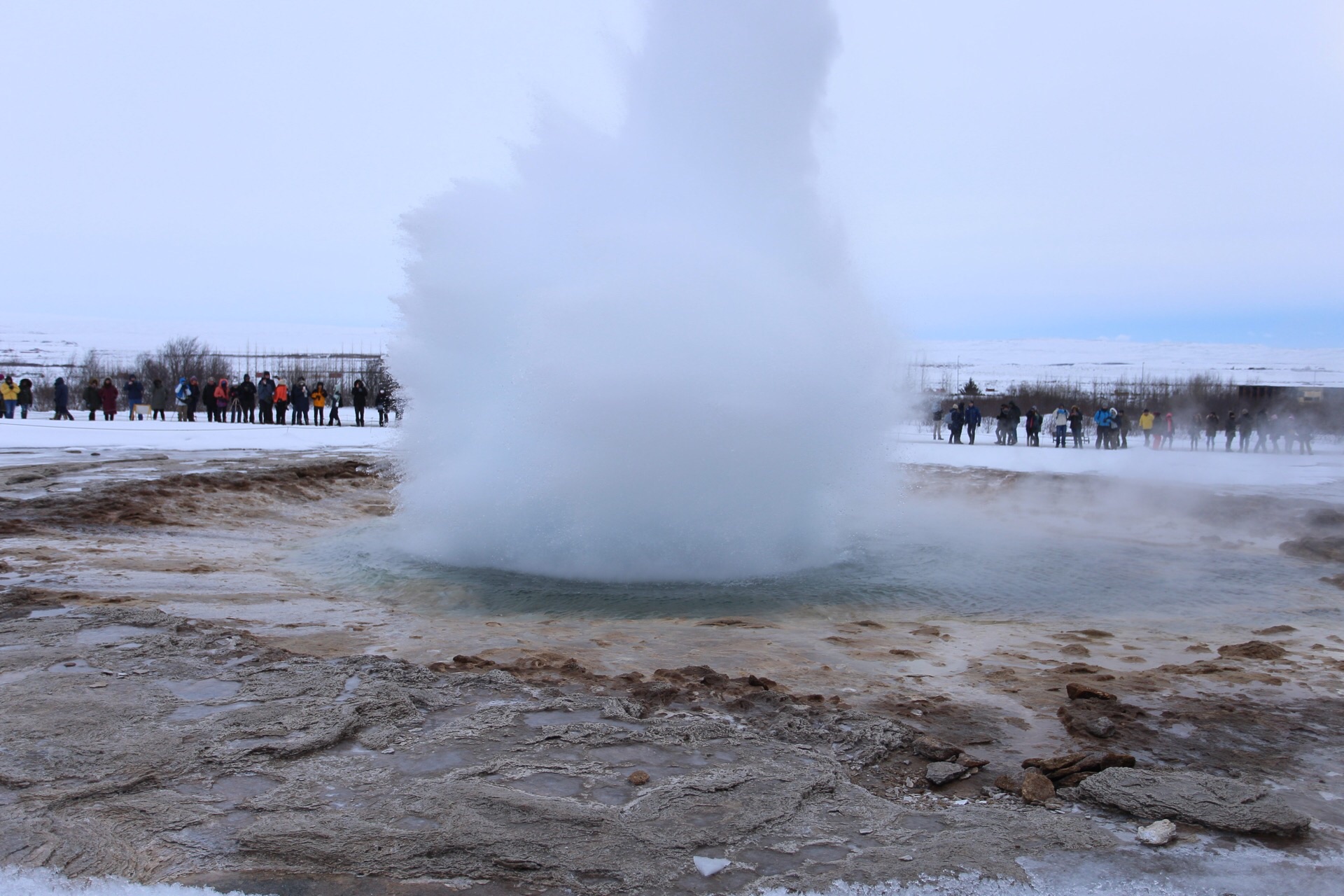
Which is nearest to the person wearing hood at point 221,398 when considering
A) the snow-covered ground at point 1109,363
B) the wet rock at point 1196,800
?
the wet rock at point 1196,800

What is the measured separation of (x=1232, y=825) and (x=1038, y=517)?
968 centimetres

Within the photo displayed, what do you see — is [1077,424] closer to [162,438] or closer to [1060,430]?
[1060,430]

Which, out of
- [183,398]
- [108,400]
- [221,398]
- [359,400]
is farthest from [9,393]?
[359,400]

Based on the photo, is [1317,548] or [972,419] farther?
[972,419]

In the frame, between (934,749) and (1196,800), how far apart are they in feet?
2.97

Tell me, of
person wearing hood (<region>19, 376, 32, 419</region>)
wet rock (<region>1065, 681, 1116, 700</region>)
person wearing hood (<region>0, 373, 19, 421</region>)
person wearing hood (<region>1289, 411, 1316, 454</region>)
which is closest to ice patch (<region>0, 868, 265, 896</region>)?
wet rock (<region>1065, 681, 1116, 700</region>)

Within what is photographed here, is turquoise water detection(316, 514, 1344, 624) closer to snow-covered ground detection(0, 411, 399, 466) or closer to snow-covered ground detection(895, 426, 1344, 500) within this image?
snow-covered ground detection(895, 426, 1344, 500)

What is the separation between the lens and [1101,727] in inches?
154

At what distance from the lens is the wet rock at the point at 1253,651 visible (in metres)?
5.42

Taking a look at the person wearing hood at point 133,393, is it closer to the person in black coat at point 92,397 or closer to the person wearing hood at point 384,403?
the person in black coat at point 92,397

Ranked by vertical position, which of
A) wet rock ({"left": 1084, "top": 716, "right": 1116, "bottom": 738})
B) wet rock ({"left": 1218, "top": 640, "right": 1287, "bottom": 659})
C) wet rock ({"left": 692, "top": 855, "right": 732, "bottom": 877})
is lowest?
wet rock ({"left": 1218, "top": 640, "right": 1287, "bottom": 659})

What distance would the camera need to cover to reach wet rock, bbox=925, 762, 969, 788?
11.1ft

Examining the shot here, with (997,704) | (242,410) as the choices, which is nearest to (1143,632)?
(997,704)

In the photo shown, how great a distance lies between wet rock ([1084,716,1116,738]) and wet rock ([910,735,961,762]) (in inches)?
25.4
